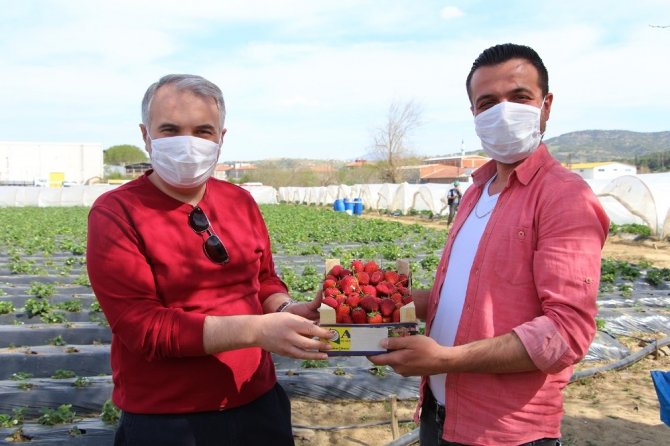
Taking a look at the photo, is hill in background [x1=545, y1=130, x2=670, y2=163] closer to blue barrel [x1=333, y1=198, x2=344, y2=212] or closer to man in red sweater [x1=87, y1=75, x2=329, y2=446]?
blue barrel [x1=333, y1=198, x2=344, y2=212]

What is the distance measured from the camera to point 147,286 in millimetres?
1861

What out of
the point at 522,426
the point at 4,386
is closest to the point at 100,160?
the point at 4,386

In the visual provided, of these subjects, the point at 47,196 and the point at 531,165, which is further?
the point at 47,196

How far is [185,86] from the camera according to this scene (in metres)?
1.96

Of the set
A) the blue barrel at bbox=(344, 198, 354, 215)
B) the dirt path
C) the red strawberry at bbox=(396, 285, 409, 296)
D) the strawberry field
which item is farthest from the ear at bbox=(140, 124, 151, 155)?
the blue barrel at bbox=(344, 198, 354, 215)

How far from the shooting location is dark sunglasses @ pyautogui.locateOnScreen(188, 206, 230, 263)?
6.57 ft

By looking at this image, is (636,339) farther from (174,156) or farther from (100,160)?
(100,160)

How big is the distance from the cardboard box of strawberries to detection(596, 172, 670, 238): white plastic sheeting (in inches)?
674

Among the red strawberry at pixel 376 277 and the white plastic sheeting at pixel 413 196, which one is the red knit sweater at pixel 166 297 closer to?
the red strawberry at pixel 376 277

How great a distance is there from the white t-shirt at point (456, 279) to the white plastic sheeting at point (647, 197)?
667 inches

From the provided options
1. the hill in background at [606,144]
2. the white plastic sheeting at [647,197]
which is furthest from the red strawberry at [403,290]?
the hill in background at [606,144]

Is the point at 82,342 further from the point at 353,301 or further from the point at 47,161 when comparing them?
the point at 47,161

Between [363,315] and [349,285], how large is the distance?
186mm

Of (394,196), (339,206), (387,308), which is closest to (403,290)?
(387,308)
